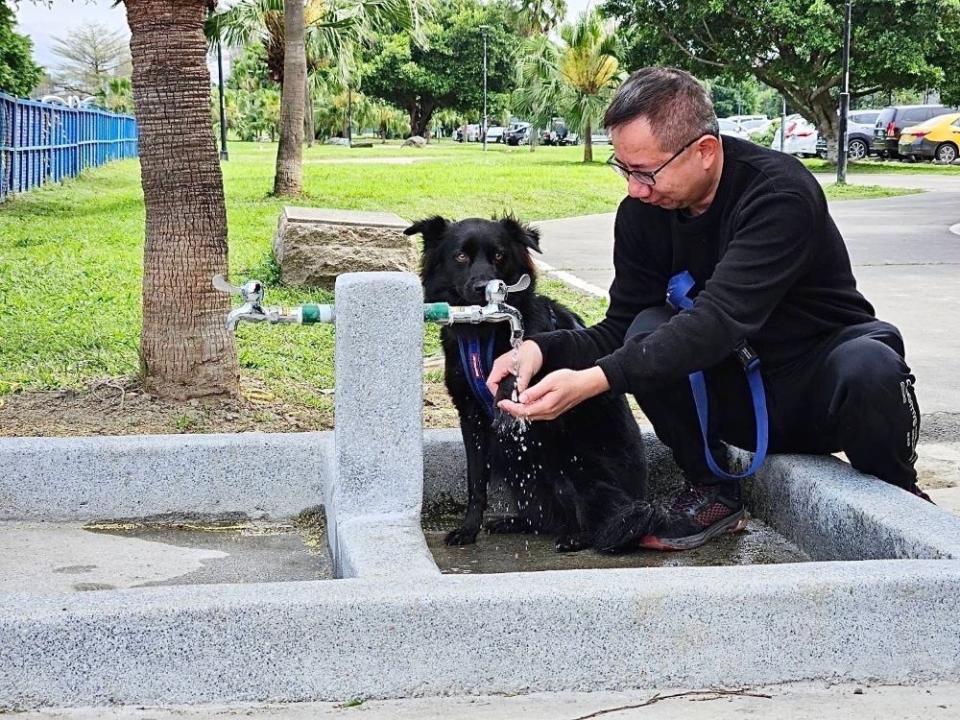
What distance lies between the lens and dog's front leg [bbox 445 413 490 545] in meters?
4.09

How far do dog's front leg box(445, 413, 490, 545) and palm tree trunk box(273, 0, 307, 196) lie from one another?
15.6 meters

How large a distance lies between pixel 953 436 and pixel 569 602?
3905 millimetres

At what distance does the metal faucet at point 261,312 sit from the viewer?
132 inches

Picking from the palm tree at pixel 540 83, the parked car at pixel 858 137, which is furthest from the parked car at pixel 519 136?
the parked car at pixel 858 137

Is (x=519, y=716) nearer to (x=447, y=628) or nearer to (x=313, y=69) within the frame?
(x=447, y=628)

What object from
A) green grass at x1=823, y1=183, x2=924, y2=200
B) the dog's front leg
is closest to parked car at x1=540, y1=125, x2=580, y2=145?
green grass at x1=823, y1=183, x2=924, y2=200

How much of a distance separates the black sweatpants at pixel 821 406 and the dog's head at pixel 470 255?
78 cm

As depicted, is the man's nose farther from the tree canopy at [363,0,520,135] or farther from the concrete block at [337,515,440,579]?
the tree canopy at [363,0,520,135]

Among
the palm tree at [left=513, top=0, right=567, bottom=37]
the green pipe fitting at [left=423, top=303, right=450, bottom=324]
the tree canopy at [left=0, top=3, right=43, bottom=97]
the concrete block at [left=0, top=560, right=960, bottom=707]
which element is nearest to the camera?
the concrete block at [left=0, top=560, right=960, bottom=707]

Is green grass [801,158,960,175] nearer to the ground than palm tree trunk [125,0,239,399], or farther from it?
farther from it

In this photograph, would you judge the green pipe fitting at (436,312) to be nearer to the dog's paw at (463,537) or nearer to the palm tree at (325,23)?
the dog's paw at (463,537)

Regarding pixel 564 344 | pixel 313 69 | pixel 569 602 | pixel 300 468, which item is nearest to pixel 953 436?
pixel 564 344

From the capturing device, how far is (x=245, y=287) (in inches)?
132

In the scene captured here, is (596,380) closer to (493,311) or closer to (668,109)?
(493,311)
